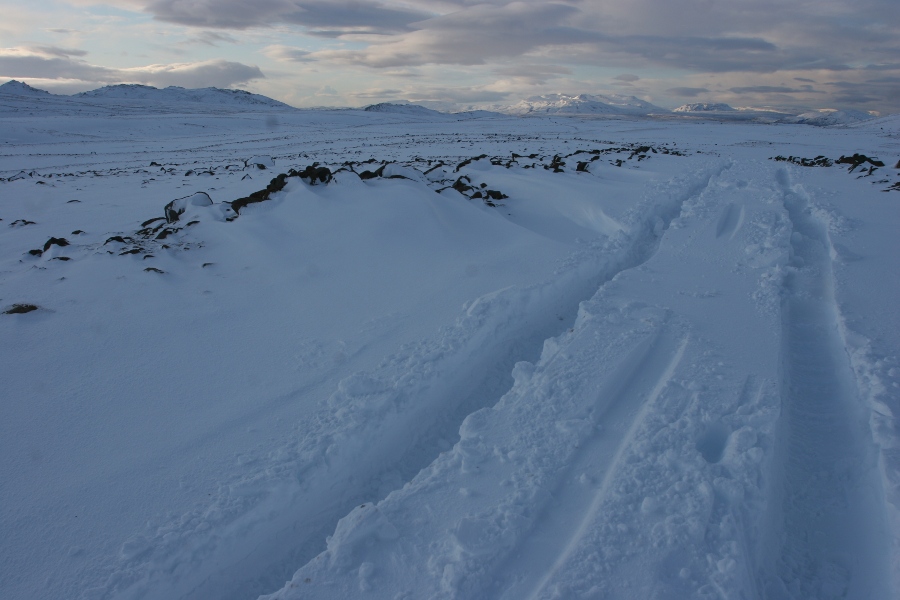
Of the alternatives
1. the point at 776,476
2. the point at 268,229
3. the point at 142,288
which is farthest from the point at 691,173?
the point at 142,288

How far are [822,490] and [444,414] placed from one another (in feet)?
7.09

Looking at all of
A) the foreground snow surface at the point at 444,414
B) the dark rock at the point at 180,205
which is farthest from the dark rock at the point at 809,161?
the dark rock at the point at 180,205

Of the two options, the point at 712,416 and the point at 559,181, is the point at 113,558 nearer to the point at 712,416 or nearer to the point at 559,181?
the point at 712,416

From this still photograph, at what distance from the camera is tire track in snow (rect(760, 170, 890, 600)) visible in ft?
7.09

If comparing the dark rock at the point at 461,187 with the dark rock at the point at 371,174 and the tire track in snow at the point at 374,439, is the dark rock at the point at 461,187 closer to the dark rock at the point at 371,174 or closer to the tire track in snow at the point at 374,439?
the dark rock at the point at 371,174

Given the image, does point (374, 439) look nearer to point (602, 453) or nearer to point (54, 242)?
point (602, 453)

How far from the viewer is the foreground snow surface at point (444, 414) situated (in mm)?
2238

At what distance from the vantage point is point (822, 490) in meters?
2.59

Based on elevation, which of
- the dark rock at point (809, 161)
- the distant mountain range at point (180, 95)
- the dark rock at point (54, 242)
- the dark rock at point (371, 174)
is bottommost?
the dark rock at point (54, 242)

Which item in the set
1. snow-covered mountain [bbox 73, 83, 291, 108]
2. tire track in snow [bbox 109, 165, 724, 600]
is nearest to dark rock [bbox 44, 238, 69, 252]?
tire track in snow [bbox 109, 165, 724, 600]

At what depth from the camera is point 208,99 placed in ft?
404

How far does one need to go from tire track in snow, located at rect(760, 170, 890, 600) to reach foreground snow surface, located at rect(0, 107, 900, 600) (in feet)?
0.04

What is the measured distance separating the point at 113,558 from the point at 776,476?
3.34m

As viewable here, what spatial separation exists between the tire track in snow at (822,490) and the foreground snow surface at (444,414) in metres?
0.01
